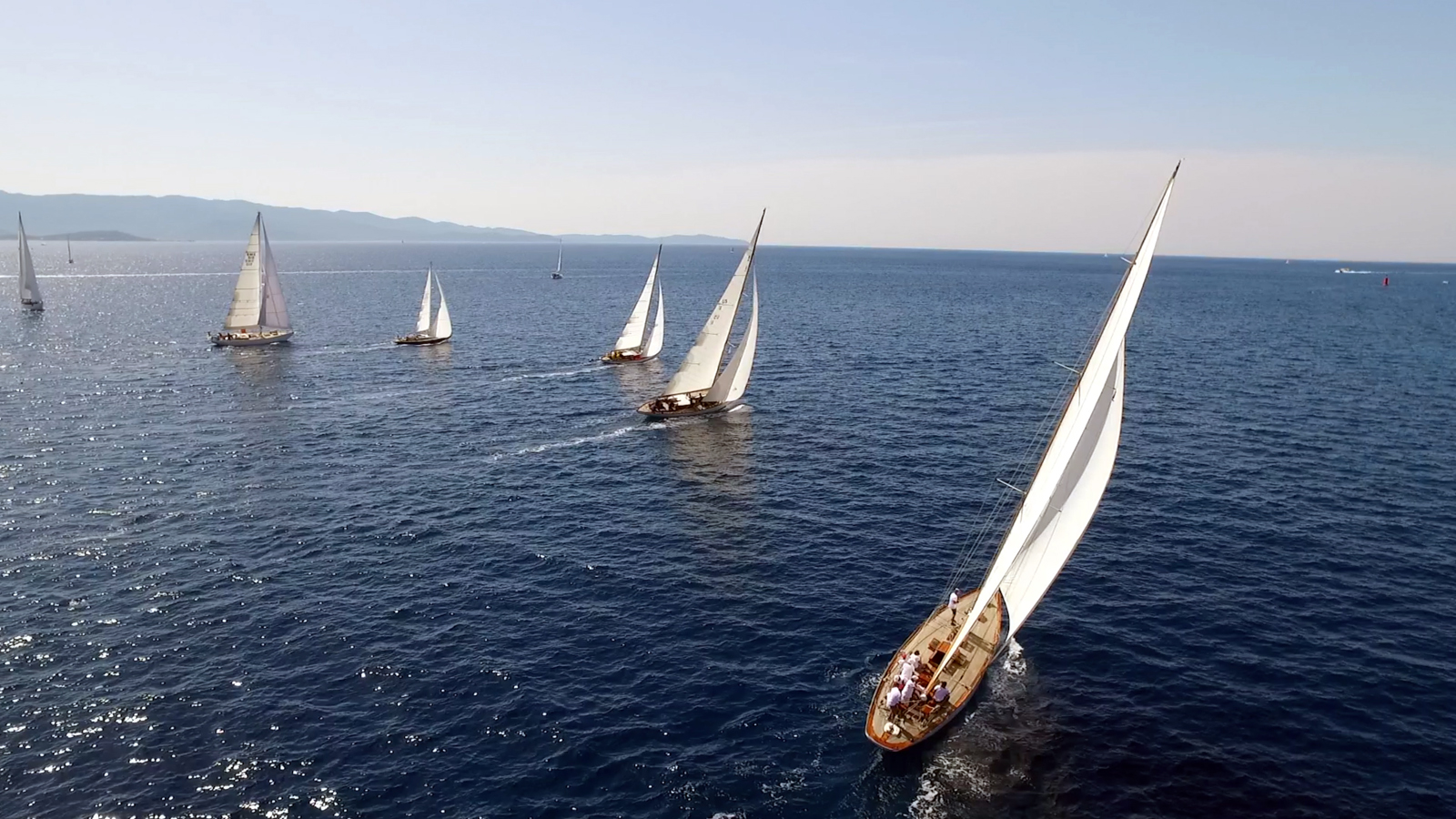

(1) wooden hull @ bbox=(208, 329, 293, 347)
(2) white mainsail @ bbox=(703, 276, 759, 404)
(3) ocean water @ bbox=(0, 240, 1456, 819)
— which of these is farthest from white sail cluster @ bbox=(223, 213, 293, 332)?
(2) white mainsail @ bbox=(703, 276, 759, 404)

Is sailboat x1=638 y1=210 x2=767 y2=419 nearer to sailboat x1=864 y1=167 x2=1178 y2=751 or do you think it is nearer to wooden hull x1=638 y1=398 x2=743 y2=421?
wooden hull x1=638 y1=398 x2=743 y2=421

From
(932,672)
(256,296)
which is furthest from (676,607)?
(256,296)

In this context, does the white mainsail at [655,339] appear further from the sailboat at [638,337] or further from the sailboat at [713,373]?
the sailboat at [713,373]

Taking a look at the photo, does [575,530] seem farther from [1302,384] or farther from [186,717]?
[1302,384]

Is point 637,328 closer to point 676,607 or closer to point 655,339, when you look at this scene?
A: point 655,339

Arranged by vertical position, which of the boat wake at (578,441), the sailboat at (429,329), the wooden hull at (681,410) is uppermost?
the sailboat at (429,329)

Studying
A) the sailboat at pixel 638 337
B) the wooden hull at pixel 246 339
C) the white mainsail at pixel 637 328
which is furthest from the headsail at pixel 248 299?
the white mainsail at pixel 637 328
